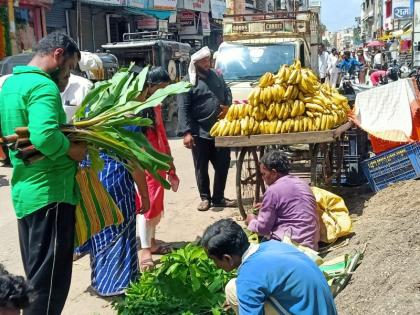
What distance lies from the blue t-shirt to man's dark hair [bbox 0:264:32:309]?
3.23 ft

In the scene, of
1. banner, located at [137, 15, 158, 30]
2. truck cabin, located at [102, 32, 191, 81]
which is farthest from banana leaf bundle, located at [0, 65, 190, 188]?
banner, located at [137, 15, 158, 30]

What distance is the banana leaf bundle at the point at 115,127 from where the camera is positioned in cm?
328

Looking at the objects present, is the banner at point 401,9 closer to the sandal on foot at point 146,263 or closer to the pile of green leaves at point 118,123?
the sandal on foot at point 146,263

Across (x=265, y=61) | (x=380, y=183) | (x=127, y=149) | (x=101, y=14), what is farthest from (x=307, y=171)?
(x=101, y=14)

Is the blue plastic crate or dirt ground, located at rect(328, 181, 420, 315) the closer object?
dirt ground, located at rect(328, 181, 420, 315)

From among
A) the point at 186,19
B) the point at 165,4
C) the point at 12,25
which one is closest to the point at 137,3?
the point at 165,4

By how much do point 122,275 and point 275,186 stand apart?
1.41 m

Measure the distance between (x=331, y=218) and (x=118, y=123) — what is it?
2779mm

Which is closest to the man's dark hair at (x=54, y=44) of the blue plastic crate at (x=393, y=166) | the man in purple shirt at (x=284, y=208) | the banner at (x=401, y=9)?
the man in purple shirt at (x=284, y=208)

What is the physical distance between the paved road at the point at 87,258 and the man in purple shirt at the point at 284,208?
56.2 inches

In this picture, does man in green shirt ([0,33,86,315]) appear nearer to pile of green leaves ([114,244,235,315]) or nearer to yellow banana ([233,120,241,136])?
pile of green leaves ([114,244,235,315])

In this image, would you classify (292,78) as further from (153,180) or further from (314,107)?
(153,180)

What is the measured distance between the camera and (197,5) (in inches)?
1253

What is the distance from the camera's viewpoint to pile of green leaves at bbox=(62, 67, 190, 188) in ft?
11.0
